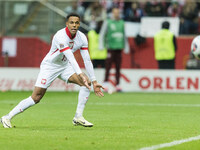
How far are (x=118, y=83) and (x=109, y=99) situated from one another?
2.37 metres

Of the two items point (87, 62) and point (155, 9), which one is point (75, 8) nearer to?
point (155, 9)

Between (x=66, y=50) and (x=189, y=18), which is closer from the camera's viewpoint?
(x=66, y=50)

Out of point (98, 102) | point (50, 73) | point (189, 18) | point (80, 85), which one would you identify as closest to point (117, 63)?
point (98, 102)

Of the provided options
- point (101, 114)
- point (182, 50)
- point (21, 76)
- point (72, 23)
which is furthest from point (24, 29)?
point (72, 23)

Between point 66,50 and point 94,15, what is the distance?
13516 millimetres

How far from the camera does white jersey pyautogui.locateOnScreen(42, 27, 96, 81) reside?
8.94 meters

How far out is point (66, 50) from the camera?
893cm

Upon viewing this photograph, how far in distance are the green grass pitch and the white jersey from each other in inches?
38.8

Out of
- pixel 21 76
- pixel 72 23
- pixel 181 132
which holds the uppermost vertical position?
pixel 72 23

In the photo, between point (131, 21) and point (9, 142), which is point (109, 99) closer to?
point (131, 21)

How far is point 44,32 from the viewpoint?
883 inches

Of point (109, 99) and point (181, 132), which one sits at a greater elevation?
point (181, 132)

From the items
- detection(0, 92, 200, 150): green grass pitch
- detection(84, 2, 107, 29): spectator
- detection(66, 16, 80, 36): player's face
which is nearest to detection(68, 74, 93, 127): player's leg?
detection(0, 92, 200, 150): green grass pitch

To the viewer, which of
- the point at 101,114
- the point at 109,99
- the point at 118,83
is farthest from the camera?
the point at 118,83
